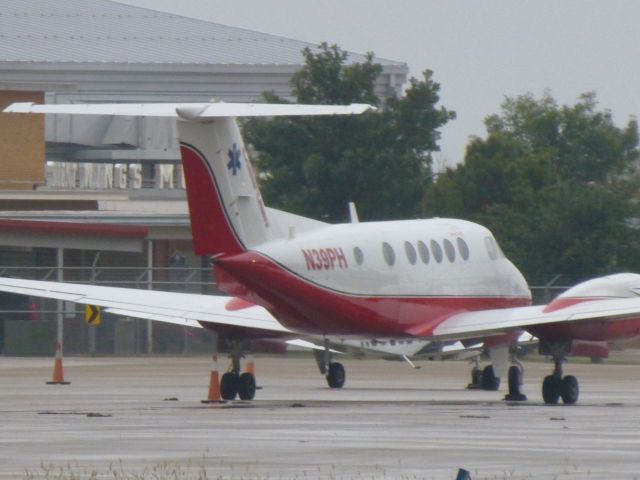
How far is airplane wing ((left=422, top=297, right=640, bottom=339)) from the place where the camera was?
25.4 metres

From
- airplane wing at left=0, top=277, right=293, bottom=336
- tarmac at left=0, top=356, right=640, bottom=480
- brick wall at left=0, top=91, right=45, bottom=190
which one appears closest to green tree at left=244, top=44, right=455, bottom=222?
brick wall at left=0, top=91, right=45, bottom=190

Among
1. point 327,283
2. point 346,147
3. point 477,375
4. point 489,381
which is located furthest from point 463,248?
point 346,147

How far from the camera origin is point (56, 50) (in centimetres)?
7625

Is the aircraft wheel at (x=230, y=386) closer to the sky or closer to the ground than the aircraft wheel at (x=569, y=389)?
closer to the sky

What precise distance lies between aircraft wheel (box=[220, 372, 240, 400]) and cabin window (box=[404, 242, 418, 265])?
3704 mm

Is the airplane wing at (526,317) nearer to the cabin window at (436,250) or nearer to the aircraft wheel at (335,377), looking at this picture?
the cabin window at (436,250)

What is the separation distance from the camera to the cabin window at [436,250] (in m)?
29.2

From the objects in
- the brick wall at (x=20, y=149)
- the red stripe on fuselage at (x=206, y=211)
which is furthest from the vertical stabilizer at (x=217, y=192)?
the brick wall at (x=20, y=149)

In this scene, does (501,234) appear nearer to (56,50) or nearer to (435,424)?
(56,50)

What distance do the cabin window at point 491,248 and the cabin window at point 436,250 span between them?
1.49m

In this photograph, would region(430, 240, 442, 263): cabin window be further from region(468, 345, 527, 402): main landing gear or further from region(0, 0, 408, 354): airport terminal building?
region(0, 0, 408, 354): airport terminal building

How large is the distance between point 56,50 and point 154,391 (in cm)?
4828

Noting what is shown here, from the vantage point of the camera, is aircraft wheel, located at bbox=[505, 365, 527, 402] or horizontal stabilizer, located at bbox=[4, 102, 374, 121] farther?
aircraft wheel, located at bbox=[505, 365, 527, 402]

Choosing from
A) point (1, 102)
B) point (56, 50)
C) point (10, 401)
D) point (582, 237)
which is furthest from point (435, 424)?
point (56, 50)
